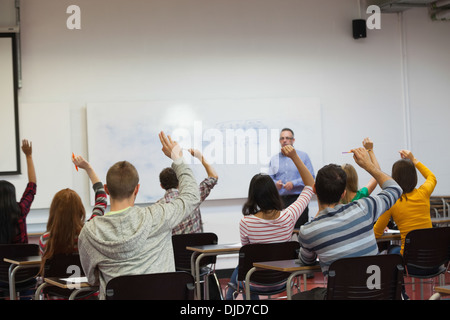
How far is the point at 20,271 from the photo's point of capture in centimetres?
460

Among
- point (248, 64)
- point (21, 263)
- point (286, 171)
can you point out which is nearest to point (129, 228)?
point (21, 263)

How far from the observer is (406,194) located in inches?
180

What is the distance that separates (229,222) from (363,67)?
8.49ft

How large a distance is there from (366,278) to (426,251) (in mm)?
1595

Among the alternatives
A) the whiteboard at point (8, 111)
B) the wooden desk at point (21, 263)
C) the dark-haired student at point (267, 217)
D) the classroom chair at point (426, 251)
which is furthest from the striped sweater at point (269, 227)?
the whiteboard at point (8, 111)

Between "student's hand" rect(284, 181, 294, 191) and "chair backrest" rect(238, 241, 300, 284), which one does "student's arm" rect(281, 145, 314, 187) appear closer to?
"chair backrest" rect(238, 241, 300, 284)

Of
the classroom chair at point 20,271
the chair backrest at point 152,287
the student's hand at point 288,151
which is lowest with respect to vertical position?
the classroom chair at point 20,271

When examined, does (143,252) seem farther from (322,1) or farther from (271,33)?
(322,1)

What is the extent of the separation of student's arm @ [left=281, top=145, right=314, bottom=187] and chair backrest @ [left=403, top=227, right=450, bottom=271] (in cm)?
103

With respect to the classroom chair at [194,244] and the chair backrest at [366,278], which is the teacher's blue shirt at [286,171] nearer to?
the classroom chair at [194,244]

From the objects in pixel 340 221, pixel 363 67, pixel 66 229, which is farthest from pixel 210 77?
pixel 340 221

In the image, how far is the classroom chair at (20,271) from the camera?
14.1 feet

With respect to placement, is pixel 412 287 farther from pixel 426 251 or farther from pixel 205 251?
pixel 205 251

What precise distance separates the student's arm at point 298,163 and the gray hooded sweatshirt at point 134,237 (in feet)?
2.60
